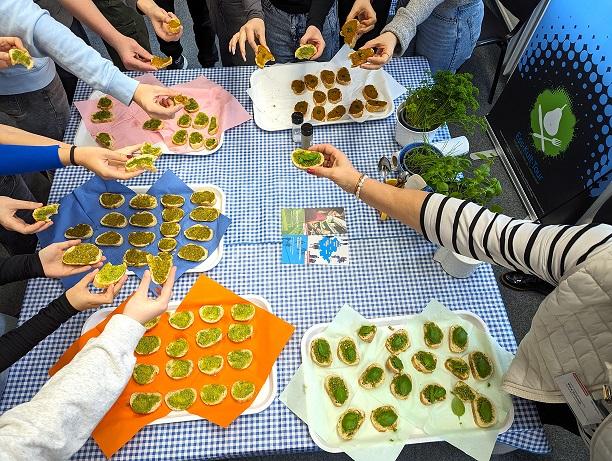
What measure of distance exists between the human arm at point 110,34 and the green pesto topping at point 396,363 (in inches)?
103

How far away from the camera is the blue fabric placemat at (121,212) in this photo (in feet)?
8.39

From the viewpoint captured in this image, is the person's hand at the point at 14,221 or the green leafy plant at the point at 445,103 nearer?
the person's hand at the point at 14,221

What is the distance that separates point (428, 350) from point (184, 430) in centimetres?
132

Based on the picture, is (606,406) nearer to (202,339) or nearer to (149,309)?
(202,339)

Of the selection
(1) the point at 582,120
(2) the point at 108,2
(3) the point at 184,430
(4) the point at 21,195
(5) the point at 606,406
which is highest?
(1) the point at 582,120

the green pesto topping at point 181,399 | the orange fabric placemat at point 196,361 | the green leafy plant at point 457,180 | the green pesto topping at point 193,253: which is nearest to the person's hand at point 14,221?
the orange fabric placemat at point 196,361

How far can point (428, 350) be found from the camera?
2303 millimetres

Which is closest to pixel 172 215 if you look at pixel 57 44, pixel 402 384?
pixel 57 44

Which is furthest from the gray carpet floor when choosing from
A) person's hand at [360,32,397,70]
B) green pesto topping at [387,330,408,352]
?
person's hand at [360,32,397,70]

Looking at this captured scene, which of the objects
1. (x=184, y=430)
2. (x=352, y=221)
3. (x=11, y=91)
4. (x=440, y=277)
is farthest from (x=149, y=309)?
(x=11, y=91)

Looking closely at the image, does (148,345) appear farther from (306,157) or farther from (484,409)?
(484,409)

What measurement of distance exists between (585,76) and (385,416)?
267cm

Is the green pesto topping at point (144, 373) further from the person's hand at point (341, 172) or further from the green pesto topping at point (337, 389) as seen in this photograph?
the person's hand at point (341, 172)

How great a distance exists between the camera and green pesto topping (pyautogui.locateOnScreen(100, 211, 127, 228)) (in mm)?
2635
